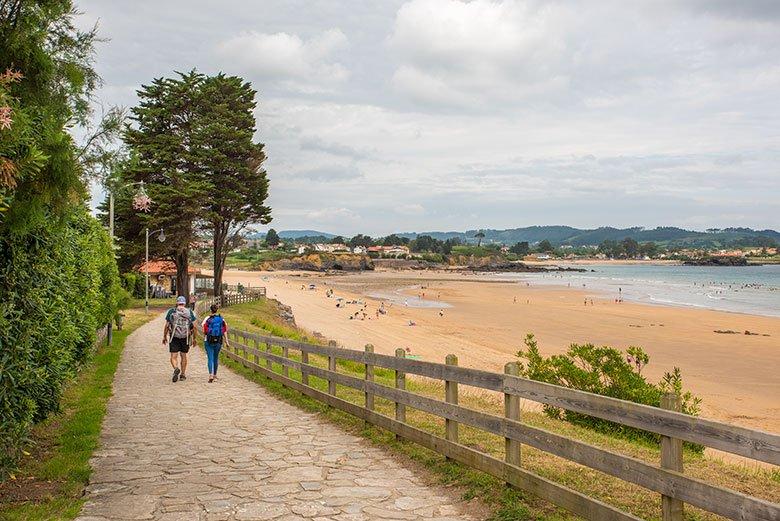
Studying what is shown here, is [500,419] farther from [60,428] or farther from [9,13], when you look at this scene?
[60,428]

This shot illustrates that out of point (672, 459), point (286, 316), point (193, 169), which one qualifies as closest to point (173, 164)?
point (193, 169)

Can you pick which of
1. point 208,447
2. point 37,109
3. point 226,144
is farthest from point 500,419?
point 226,144

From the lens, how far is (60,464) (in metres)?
7.63

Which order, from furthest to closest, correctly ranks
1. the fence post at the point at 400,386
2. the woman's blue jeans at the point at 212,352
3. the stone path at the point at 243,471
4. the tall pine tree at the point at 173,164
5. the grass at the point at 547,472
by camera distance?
the tall pine tree at the point at 173,164, the woman's blue jeans at the point at 212,352, the fence post at the point at 400,386, the stone path at the point at 243,471, the grass at the point at 547,472

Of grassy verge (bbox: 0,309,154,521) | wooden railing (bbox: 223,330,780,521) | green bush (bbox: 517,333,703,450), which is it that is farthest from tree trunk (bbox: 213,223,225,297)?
wooden railing (bbox: 223,330,780,521)

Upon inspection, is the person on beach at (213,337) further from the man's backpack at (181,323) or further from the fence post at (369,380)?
the fence post at (369,380)

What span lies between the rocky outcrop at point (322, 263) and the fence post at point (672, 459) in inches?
6703

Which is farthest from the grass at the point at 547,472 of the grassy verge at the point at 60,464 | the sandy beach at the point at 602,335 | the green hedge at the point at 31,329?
the sandy beach at the point at 602,335

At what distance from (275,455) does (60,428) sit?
12.2 ft

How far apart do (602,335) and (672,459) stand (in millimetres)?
36279

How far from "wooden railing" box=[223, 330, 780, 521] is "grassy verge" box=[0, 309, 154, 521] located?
12.2 feet

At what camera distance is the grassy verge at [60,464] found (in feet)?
20.0

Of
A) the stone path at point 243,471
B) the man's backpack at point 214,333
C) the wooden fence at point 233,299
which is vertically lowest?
the wooden fence at point 233,299

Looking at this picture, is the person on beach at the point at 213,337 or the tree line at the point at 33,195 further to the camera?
the person on beach at the point at 213,337
